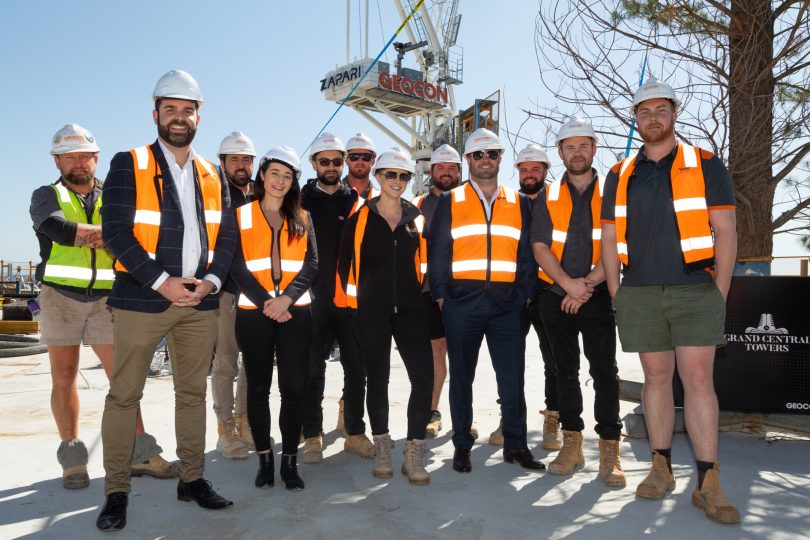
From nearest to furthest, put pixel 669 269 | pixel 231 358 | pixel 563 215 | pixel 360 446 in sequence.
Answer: pixel 669 269 < pixel 563 215 < pixel 360 446 < pixel 231 358

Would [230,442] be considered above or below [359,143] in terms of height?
below

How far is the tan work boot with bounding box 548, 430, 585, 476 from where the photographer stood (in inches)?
162

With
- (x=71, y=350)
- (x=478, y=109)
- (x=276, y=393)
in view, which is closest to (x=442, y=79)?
(x=478, y=109)

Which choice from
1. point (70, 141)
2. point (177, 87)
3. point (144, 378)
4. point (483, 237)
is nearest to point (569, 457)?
point (483, 237)

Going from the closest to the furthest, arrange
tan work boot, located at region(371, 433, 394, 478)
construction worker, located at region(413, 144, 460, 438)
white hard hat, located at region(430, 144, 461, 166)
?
tan work boot, located at region(371, 433, 394, 478)
construction worker, located at region(413, 144, 460, 438)
white hard hat, located at region(430, 144, 461, 166)

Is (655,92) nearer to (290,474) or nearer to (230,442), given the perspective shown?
(290,474)

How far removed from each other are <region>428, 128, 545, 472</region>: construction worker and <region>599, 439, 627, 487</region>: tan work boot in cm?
43

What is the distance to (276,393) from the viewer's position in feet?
22.4

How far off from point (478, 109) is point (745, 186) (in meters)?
19.7

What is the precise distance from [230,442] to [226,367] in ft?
1.89

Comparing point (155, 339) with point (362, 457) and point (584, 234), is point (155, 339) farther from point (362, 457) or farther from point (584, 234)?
point (584, 234)

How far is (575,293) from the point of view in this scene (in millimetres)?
4062

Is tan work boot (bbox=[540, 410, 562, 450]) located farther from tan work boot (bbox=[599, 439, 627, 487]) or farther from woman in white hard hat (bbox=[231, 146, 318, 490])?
woman in white hard hat (bbox=[231, 146, 318, 490])

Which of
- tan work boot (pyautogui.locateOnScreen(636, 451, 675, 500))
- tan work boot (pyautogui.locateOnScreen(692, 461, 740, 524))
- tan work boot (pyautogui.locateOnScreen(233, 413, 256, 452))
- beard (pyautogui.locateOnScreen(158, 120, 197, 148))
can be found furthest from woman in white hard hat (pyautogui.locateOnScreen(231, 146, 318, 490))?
tan work boot (pyautogui.locateOnScreen(692, 461, 740, 524))
